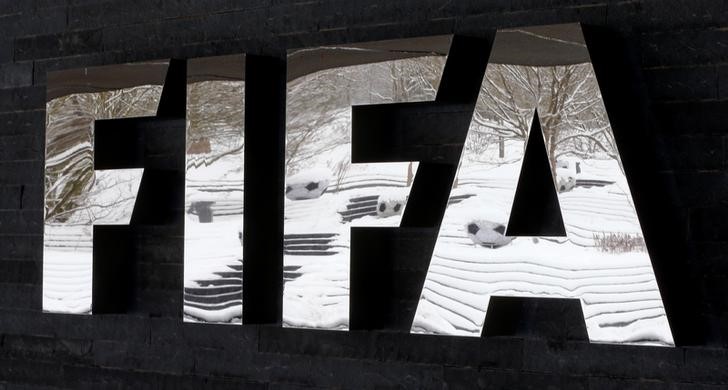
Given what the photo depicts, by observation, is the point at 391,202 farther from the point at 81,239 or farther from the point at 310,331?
the point at 81,239

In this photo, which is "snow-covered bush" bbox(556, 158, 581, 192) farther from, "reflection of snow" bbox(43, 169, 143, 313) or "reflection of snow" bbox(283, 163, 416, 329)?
"reflection of snow" bbox(43, 169, 143, 313)

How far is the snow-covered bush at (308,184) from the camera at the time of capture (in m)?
3.43

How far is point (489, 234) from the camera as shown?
3129mm

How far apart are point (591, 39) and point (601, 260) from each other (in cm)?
59

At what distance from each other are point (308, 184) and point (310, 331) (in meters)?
0.46

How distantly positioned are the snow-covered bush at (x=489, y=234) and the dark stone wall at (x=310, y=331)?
312 mm

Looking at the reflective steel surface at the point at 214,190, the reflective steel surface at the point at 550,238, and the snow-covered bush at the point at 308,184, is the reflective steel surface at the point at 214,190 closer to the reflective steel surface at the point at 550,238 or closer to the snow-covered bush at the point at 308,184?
the snow-covered bush at the point at 308,184

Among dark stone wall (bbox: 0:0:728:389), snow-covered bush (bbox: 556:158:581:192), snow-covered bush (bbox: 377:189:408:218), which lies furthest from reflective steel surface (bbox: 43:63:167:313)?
snow-covered bush (bbox: 556:158:581:192)

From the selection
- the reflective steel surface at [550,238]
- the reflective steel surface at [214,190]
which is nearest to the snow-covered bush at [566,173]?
the reflective steel surface at [550,238]

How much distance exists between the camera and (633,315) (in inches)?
116

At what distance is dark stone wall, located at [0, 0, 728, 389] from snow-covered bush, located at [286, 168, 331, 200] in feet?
1.40

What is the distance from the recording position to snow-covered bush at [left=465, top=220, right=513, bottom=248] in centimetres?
312

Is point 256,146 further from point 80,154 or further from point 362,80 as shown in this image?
point 80,154

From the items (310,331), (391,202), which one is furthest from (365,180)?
(310,331)
